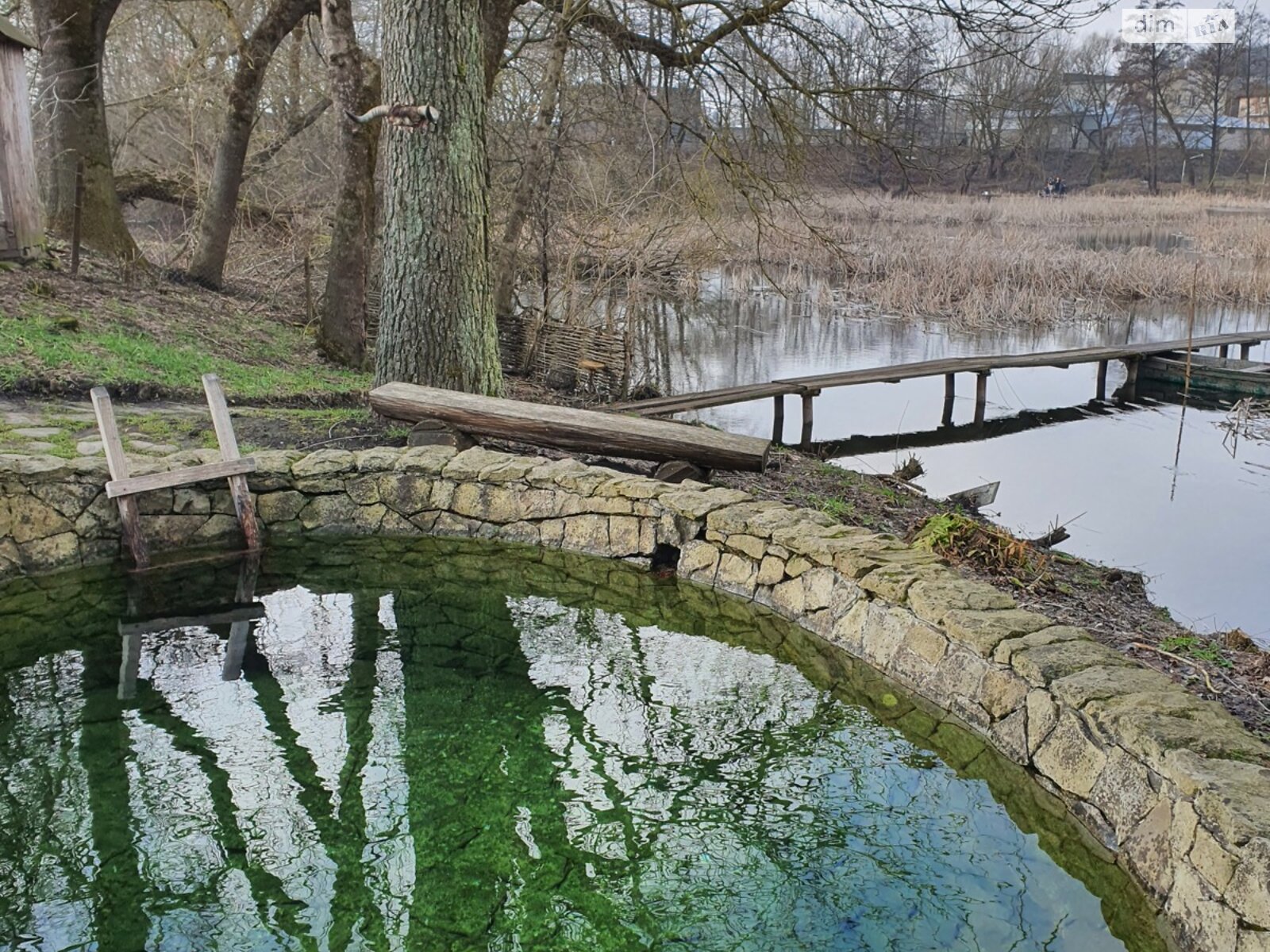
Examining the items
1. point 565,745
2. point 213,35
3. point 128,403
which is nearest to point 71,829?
point 565,745

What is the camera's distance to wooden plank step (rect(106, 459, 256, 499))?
19.6ft

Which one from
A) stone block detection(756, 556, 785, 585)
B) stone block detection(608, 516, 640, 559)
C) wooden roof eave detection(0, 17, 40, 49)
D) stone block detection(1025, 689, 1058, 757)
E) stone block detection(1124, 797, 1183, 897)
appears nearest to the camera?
stone block detection(1124, 797, 1183, 897)

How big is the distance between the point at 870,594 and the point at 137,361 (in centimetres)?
646

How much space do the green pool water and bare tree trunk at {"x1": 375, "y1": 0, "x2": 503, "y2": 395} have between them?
2.47 m

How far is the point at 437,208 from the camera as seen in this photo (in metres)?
7.58

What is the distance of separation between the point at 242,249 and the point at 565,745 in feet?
40.3

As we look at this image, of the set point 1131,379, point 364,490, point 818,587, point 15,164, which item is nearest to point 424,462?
point 364,490

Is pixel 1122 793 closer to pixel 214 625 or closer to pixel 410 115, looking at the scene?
pixel 214 625

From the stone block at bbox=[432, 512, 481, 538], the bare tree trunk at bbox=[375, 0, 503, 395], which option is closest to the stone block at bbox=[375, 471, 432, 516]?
the stone block at bbox=[432, 512, 481, 538]

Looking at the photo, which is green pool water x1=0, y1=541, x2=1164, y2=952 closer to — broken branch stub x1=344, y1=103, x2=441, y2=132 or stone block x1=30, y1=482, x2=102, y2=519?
stone block x1=30, y1=482, x2=102, y2=519

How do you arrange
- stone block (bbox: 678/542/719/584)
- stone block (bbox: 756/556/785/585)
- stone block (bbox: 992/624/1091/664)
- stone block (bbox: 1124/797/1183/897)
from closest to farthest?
1. stone block (bbox: 1124/797/1183/897)
2. stone block (bbox: 992/624/1091/664)
3. stone block (bbox: 756/556/785/585)
4. stone block (bbox: 678/542/719/584)

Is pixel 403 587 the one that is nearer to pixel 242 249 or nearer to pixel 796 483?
pixel 796 483

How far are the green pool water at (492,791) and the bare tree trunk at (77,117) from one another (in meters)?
7.08

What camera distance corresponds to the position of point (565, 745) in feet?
Answer: 14.5
